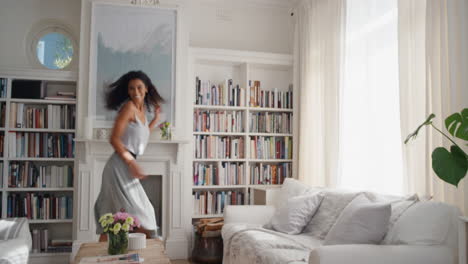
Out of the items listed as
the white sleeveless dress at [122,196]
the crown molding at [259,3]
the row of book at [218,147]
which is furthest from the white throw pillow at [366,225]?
the crown molding at [259,3]

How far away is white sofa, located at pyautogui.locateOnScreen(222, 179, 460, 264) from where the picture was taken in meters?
2.26

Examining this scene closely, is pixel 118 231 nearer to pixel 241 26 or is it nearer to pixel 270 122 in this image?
pixel 270 122

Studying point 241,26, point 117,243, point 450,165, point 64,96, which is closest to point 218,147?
point 241,26

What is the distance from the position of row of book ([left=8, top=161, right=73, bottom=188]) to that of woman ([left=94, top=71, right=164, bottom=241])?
0.93 metres

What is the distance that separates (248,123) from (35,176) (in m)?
2.48

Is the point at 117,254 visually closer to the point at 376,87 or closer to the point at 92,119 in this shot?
the point at 92,119

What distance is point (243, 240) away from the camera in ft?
10.7

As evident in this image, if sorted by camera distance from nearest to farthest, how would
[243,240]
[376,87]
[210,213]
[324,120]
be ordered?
1. [243,240]
2. [376,87]
3. [324,120]
4. [210,213]

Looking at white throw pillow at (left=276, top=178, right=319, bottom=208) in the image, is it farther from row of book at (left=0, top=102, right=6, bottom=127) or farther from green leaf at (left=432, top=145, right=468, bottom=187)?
row of book at (left=0, top=102, right=6, bottom=127)

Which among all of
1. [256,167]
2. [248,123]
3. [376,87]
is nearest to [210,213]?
[256,167]

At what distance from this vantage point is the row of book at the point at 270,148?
197 inches

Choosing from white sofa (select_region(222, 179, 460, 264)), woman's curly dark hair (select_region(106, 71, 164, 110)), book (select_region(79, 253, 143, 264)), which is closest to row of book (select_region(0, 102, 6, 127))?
woman's curly dark hair (select_region(106, 71, 164, 110))

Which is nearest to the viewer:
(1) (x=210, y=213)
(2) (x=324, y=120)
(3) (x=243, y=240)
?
(3) (x=243, y=240)

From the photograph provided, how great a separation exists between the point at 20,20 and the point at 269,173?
344 cm
